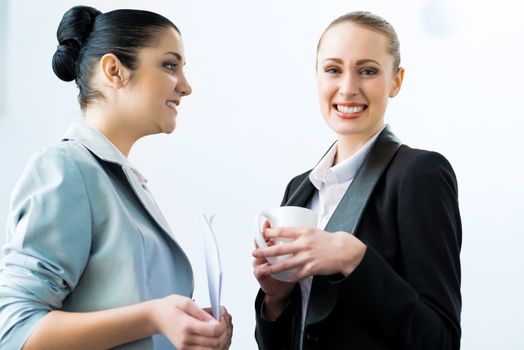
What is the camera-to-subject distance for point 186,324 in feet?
3.05

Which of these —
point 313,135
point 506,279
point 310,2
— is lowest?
point 506,279

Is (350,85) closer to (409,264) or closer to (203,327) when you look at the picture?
(409,264)

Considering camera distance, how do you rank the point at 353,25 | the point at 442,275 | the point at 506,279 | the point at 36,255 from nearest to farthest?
1. the point at 36,255
2. the point at 442,275
3. the point at 353,25
4. the point at 506,279

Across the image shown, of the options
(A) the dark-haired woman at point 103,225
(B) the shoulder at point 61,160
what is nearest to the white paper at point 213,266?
(A) the dark-haired woman at point 103,225

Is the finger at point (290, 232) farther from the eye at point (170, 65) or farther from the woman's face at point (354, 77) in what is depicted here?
the eye at point (170, 65)

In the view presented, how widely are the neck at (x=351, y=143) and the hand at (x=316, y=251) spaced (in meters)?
0.33

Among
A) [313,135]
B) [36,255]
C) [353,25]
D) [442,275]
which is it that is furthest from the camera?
[313,135]

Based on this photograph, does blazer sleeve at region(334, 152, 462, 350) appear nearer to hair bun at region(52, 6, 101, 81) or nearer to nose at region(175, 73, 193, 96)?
nose at region(175, 73, 193, 96)

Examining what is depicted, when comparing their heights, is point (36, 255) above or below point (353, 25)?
below

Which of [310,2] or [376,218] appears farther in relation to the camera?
[310,2]

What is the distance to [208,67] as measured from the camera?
8.11 ft

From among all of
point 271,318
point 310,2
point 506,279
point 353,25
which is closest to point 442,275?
point 271,318

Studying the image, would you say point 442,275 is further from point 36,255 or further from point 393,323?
point 36,255

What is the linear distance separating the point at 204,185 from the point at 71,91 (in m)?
0.62
